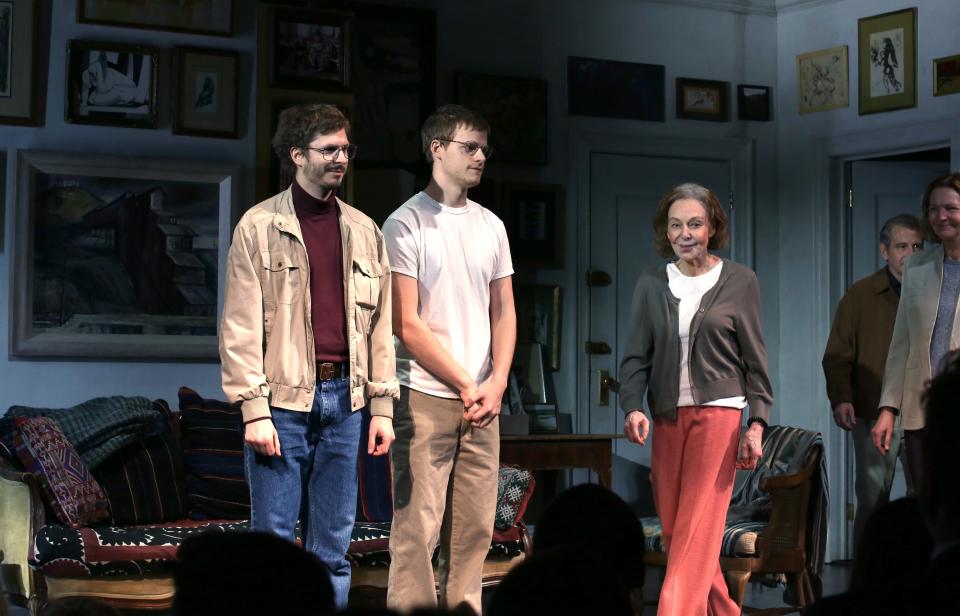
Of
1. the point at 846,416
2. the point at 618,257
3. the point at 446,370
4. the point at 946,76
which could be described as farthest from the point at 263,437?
the point at 946,76

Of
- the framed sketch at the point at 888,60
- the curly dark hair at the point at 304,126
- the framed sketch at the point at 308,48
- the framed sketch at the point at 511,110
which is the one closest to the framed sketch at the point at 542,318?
the framed sketch at the point at 511,110

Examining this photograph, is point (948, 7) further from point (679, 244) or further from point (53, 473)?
point (53, 473)

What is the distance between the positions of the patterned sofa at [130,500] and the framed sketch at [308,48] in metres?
1.56

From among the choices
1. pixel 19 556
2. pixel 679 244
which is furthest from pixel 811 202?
pixel 19 556

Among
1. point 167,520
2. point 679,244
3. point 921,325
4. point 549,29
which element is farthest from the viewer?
point 549,29

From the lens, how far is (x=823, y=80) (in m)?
6.76

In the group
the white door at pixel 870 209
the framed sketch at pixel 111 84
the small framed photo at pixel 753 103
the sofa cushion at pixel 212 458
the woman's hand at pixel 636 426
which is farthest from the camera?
the small framed photo at pixel 753 103

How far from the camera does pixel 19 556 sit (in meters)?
4.54

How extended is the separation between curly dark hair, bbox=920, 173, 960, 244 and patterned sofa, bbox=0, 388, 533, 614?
1980 mm

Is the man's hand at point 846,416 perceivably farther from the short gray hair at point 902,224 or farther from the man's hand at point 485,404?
the man's hand at point 485,404

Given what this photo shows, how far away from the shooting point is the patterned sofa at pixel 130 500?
175 inches

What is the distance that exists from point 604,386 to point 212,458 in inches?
89.6

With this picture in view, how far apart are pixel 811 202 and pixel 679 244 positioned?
3331 mm

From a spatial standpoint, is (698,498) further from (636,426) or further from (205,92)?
(205,92)
